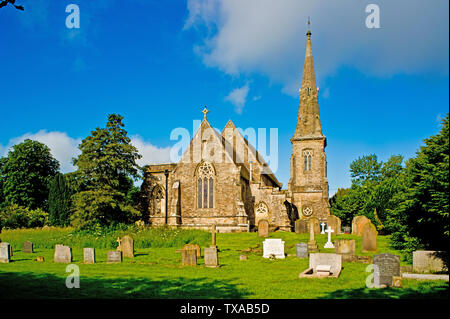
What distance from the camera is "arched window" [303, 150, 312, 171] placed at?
134 feet

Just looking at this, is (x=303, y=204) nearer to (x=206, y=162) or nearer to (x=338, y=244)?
(x=206, y=162)

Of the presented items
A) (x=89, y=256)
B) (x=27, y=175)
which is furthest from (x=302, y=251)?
(x=27, y=175)

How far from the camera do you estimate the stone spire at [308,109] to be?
1638 inches

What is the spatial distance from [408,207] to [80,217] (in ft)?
85.8

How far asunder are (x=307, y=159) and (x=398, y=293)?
32.9 meters

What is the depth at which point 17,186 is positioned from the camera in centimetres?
4347

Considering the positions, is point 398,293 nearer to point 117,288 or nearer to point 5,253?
point 117,288

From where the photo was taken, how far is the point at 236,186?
3384 centimetres

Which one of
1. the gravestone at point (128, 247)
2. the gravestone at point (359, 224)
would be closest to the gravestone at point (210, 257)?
the gravestone at point (128, 247)

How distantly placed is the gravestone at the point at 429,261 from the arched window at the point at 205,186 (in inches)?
960

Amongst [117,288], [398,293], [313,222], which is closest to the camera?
[398,293]

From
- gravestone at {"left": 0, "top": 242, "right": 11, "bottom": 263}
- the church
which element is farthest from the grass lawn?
the church

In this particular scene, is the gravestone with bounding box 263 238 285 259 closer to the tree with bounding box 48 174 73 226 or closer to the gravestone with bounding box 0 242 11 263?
the gravestone with bounding box 0 242 11 263
